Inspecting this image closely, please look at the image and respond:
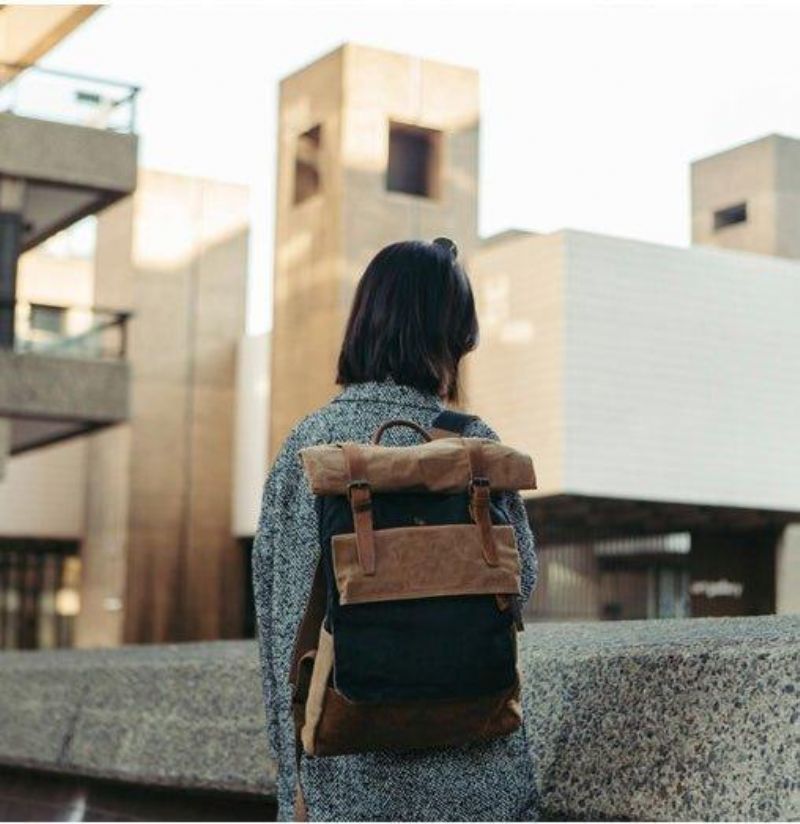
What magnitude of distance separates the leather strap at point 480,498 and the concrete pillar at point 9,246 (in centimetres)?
1844

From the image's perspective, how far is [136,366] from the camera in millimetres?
42250

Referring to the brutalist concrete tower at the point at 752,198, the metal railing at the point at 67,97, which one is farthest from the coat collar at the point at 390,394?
the brutalist concrete tower at the point at 752,198

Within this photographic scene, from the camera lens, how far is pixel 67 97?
2095cm

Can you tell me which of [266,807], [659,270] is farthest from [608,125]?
[266,807]

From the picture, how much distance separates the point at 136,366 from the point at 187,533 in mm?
4271

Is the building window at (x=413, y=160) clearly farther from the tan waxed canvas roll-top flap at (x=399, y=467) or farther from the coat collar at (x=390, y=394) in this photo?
the tan waxed canvas roll-top flap at (x=399, y=467)

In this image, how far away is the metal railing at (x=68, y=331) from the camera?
2058 cm

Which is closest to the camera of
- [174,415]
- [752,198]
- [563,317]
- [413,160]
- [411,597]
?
[411,597]

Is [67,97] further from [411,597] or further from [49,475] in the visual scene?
[49,475]

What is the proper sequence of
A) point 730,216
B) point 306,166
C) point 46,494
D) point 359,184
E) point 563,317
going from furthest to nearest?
point 46,494, point 730,216, point 306,166, point 359,184, point 563,317

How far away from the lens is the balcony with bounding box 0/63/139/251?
20906 mm

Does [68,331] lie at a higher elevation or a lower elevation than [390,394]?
higher

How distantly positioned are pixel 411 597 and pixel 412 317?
0.55 metres

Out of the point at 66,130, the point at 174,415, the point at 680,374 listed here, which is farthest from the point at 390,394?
the point at 174,415
